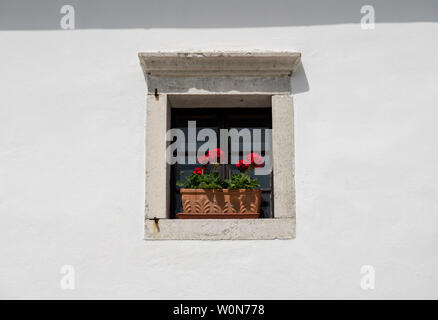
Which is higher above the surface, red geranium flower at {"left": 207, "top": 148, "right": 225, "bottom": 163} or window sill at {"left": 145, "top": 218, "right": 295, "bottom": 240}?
red geranium flower at {"left": 207, "top": 148, "right": 225, "bottom": 163}

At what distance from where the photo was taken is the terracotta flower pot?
4801 millimetres

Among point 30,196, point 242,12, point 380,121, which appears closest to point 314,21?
point 242,12

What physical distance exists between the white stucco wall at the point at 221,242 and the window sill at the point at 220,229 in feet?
0.17

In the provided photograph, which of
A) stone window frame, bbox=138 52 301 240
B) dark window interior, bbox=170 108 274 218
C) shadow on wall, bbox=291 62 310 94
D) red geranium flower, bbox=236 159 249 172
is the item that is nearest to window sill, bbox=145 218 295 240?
stone window frame, bbox=138 52 301 240

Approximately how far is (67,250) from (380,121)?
255cm

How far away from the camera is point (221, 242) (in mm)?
4711

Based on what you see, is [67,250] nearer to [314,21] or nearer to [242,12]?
[242,12]

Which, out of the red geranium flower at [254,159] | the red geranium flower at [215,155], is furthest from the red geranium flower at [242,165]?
the red geranium flower at [215,155]

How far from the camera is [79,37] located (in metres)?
5.06

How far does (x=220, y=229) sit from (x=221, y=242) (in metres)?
0.10

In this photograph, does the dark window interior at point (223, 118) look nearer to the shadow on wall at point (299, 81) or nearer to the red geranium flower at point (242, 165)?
the red geranium flower at point (242, 165)

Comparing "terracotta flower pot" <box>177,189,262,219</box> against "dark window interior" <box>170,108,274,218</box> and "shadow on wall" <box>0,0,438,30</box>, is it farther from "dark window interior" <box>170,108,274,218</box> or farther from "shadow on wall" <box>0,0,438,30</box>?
"shadow on wall" <box>0,0,438,30</box>

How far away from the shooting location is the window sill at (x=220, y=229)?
15.5 feet

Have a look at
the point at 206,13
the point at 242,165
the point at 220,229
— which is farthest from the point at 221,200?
the point at 206,13
